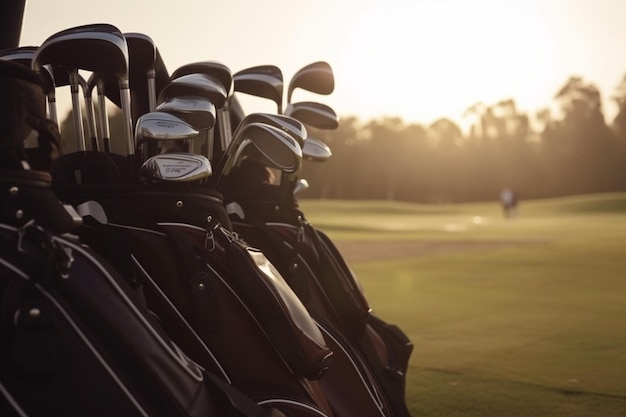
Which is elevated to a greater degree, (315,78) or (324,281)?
(315,78)

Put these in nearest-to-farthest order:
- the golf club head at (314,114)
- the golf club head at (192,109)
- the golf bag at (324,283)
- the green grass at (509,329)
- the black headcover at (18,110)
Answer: the black headcover at (18,110) → the golf club head at (192,109) → the golf bag at (324,283) → the golf club head at (314,114) → the green grass at (509,329)

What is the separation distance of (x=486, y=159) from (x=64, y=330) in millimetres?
69461

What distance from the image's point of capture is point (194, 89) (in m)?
2.07

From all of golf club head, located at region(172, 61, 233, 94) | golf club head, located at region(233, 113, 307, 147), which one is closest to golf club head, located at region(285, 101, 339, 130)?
golf club head, located at region(172, 61, 233, 94)

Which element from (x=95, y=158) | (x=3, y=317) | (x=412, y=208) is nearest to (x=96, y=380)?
(x=3, y=317)

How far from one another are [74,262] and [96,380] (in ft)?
0.63

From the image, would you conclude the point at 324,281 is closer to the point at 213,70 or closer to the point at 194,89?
the point at 213,70

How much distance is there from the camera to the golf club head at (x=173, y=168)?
72.7 inches

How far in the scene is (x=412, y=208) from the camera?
143 feet

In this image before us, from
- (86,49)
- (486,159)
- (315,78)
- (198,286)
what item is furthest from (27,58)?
(486,159)

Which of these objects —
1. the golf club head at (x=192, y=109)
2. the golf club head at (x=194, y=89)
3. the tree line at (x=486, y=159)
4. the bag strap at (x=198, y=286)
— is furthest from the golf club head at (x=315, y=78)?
the tree line at (x=486, y=159)

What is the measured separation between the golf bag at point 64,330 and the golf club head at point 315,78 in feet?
6.20

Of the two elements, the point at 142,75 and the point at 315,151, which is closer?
the point at 142,75

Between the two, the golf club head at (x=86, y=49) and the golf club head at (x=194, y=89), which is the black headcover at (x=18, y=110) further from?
the golf club head at (x=194, y=89)
